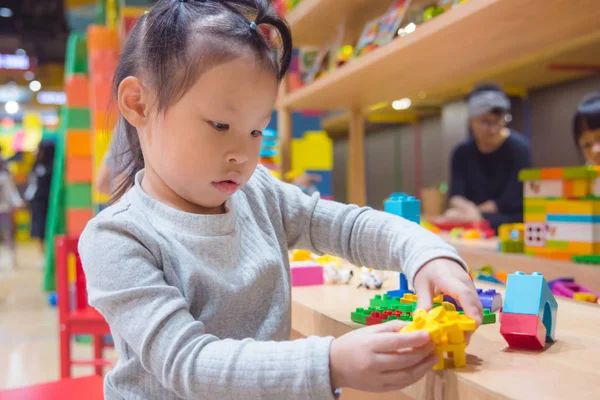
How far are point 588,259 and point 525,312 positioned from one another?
0.85 metres

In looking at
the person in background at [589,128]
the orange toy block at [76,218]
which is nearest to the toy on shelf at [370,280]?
the person in background at [589,128]

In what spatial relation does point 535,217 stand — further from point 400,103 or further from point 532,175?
point 400,103

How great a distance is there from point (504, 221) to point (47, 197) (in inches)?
201

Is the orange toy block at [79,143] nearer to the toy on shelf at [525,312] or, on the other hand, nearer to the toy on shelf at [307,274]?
the toy on shelf at [307,274]

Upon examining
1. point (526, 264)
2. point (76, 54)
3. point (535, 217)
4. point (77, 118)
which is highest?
point (76, 54)

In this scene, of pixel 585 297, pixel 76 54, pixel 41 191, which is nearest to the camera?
pixel 585 297

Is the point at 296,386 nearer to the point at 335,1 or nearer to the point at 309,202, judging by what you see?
the point at 309,202

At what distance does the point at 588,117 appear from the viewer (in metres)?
1.83

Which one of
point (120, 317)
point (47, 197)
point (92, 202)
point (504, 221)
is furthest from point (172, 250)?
point (47, 197)

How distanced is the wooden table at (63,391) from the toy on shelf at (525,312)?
0.79 meters

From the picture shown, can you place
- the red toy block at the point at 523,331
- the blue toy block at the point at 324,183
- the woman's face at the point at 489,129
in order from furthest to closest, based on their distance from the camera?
the blue toy block at the point at 324,183 → the woman's face at the point at 489,129 → the red toy block at the point at 523,331

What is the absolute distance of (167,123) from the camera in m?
0.73

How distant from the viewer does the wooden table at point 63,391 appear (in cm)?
112

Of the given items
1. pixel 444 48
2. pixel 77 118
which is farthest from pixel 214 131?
pixel 77 118
